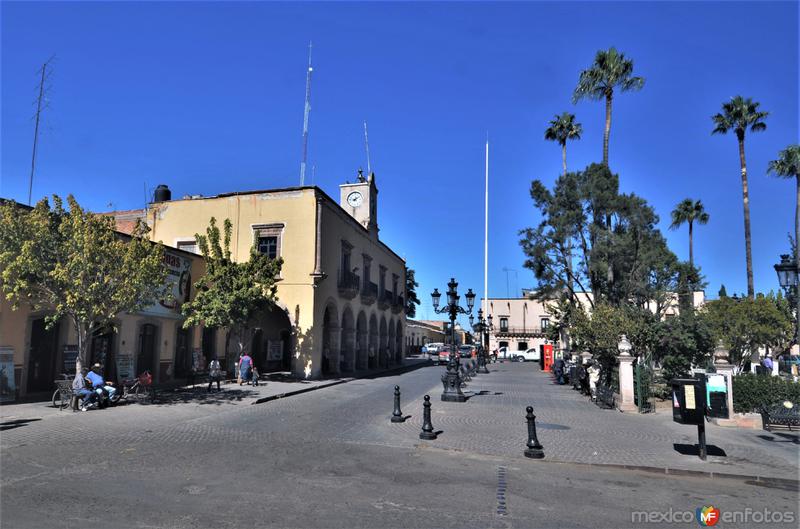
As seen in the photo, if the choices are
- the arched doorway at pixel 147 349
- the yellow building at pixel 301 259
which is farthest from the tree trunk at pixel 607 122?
the arched doorway at pixel 147 349

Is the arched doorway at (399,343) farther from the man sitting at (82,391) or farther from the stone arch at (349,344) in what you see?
the man sitting at (82,391)

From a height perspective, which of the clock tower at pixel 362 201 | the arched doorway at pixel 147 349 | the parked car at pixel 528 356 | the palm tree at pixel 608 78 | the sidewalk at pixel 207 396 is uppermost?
the palm tree at pixel 608 78

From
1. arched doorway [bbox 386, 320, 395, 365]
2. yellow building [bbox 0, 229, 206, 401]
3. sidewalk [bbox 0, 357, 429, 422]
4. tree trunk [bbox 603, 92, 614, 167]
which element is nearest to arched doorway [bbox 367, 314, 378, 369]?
arched doorway [bbox 386, 320, 395, 365]

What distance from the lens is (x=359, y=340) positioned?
108 ft

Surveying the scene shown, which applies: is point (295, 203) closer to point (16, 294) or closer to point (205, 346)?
point (205, 346)

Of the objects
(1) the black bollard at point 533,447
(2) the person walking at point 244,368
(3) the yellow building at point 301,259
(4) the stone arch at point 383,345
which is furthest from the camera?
(4) the stone arch at point 383,345

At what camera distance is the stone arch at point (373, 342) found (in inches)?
1379

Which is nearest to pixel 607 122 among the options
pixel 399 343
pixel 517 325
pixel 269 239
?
pixel 269 239

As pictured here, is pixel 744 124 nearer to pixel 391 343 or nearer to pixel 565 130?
pixel 565 130

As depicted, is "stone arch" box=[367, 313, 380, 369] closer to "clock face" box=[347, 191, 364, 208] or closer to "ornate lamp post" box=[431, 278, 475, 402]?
"clock face" box=[347, 191, 364, 208]

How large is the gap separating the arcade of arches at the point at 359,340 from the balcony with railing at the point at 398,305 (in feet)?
1.85

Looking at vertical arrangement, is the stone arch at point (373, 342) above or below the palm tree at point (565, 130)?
below

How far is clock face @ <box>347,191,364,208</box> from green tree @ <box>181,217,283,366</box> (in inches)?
557

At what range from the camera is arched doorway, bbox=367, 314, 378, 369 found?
35.0 m
